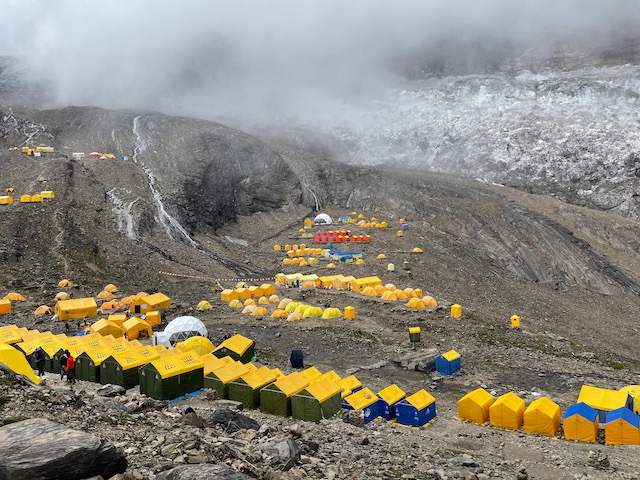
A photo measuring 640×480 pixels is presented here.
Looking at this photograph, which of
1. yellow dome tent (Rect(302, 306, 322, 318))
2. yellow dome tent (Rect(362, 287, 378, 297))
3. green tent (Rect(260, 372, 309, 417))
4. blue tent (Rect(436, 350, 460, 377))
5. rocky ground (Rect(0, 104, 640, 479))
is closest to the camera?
rocky ground (Rect(0, 104, 640, 479))

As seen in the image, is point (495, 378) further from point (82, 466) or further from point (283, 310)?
point (82, 466)

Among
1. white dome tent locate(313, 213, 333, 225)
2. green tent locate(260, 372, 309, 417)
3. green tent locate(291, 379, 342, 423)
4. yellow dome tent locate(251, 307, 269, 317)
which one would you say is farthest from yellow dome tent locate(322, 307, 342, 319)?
white dome tent locate(313, 213, 333, 225)

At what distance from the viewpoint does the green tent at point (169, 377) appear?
19312 mm

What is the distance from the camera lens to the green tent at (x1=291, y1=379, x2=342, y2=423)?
1789 centimetres

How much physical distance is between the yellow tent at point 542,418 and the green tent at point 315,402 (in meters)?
7.01

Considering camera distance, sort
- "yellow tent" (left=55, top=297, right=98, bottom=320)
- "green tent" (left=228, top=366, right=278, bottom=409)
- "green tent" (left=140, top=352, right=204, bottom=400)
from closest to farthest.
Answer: "green tent" (left=228, top=366, right=278, bottom=409)
"green tent" (left=140, top=352, right=204, bottom=400)
"yellow tent" (left=55, top=297, right=98, bottom=320)

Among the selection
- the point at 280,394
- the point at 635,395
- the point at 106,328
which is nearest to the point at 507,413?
the point at 635,395

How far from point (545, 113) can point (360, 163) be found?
3922 cm

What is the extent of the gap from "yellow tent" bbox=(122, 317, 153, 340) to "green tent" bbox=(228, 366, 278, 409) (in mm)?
13075

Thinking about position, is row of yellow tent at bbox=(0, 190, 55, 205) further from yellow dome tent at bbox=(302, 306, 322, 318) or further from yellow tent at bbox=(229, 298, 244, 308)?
yellow dome tent at bbox=(302, 306, 322, 318)

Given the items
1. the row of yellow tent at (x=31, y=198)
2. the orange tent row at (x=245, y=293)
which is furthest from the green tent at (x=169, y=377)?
the row of yellow tent at (x=31, y=198)

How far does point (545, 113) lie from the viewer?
108438 millimetres

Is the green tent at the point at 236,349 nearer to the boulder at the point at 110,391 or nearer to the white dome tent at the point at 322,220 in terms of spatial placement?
the boulder at the point at 110,391

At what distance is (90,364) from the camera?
21.1 m
